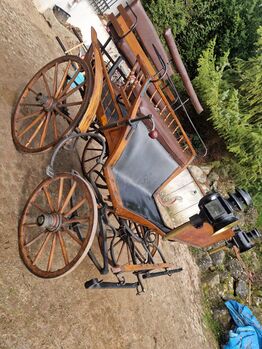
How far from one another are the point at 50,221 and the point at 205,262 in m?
4.50

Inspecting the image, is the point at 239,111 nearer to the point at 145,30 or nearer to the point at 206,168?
the point at 206,168

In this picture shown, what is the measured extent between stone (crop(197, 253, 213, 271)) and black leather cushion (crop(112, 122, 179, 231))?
10.7 feet

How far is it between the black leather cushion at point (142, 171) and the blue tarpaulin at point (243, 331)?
3.14 m

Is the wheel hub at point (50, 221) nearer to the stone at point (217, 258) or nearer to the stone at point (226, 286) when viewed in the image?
the stone at point (226, 286)

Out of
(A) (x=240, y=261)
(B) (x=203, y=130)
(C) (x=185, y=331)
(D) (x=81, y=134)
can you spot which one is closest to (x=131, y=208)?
(D) (x=81, y=134)

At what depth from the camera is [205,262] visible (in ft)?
20.7

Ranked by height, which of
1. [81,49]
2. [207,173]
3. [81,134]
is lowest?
[81,134]

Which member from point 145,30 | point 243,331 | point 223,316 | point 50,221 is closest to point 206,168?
point 223,316

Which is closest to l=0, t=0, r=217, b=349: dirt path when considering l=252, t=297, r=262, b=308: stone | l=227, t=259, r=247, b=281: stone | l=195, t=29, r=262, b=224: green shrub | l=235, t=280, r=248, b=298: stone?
l=235, t=280, r=248, b=298: stone

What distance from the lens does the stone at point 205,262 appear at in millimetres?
6266

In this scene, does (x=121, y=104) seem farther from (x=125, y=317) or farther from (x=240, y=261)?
(x=240, y=261)

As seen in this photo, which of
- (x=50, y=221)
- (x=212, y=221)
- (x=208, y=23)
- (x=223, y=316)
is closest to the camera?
(x=50, y=221)

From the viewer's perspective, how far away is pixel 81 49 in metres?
6.82

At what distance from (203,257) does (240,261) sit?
3.31 ft
